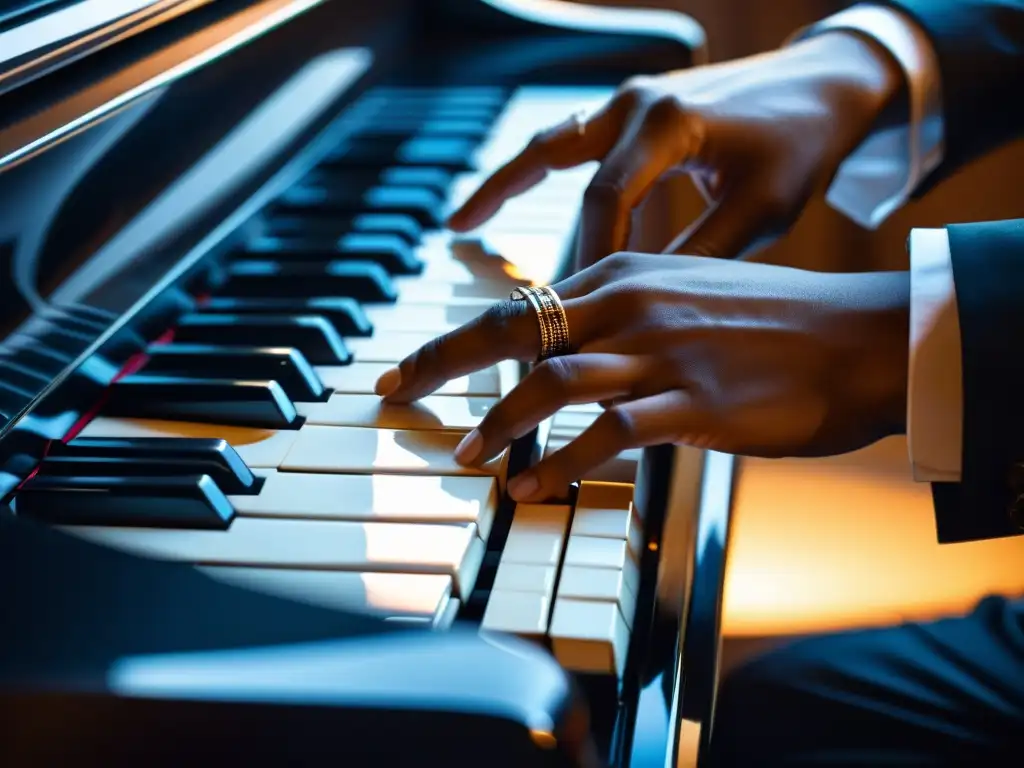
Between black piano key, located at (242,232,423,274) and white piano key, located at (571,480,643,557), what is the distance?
1.23ft

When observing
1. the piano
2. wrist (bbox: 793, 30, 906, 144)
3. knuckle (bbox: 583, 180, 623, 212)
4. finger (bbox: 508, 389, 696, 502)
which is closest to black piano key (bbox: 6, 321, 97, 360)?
the piano

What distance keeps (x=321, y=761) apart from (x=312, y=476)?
1.08 feet

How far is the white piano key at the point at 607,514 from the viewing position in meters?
0.66

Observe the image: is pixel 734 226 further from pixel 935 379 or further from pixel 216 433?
pixel 216 433

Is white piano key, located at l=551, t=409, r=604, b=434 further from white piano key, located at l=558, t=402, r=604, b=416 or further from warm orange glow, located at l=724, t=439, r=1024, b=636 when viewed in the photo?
warm orange glow, located at l=724, t=439, r=1024, b=636

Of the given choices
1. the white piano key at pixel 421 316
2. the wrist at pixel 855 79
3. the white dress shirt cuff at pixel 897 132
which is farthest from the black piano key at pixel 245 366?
the white dress shirt cuff at pixel 897 132

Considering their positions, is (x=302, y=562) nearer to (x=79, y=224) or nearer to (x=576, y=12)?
(x=79, y=224)

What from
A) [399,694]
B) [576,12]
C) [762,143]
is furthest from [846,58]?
[399,694]

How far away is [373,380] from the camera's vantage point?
2.70ft

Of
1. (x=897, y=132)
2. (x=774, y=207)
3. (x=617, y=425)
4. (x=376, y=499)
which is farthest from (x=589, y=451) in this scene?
(x=897, y=132)

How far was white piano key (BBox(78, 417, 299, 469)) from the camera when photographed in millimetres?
722

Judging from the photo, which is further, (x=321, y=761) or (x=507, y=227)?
(x=507, y=227)

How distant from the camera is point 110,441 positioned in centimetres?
71

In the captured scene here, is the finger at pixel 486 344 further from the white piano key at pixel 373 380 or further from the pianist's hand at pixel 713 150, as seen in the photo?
the pianist's hand at pixel 713 150
